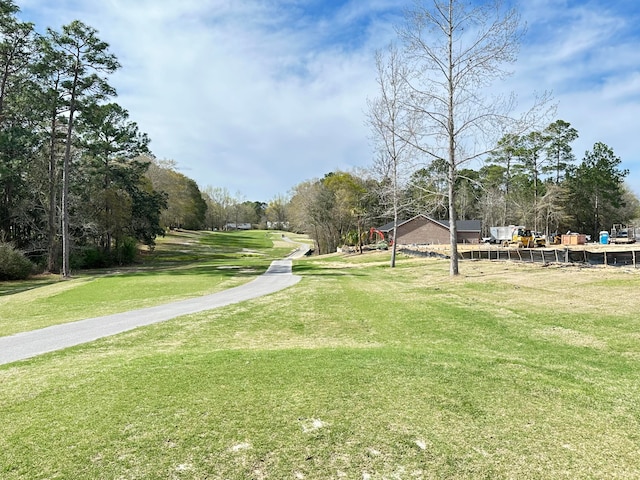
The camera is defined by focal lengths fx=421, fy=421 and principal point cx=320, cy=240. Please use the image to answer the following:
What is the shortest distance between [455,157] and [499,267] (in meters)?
6.32

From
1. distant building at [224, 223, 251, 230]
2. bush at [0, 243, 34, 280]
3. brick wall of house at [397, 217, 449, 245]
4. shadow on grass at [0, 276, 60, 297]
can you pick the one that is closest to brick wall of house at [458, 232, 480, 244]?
brick wall of house at [397, 217, 449, 245]

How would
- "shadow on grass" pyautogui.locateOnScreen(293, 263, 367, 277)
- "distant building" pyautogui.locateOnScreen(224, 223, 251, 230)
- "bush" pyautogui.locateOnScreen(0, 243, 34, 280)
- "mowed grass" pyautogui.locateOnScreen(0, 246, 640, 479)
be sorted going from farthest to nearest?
"distant building" pyautogui.locateOnScreen(224, 223, 251, 230) < "bush" pyautogui.locateOnScreen(0, 243, 34, 280) < "shadow on grass" pyautogui.locateOnScreen(293, 263, 367, 277) < "mowed grass" pyautogui.locateOnScreen(0, 246, 640, 479)

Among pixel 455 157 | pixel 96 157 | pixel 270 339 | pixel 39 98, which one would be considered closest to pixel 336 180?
pixel 96 157

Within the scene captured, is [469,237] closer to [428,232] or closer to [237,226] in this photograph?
[428,232]

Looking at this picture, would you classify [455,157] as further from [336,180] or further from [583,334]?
[336,180]

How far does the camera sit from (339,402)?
4469mm

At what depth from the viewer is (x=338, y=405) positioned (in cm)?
439

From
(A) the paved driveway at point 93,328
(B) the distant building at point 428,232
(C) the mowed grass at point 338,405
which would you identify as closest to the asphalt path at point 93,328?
Answer: (A) the paved driveway at point 93,328

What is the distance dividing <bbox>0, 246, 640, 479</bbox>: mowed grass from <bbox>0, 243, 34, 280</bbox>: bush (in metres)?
24.2

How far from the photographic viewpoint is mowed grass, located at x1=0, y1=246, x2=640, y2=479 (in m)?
3.31

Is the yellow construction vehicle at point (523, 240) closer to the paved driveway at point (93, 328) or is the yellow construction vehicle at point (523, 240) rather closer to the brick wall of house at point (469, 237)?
the brick wall of house at point (469, 237)

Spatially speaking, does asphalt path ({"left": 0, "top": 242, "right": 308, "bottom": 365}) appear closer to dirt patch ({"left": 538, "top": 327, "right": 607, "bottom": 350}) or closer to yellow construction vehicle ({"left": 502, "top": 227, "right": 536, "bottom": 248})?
dirt patch ({"left": 538, "top": 327, "right": 607, "bottom": 350})

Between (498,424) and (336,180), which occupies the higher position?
(336,180)

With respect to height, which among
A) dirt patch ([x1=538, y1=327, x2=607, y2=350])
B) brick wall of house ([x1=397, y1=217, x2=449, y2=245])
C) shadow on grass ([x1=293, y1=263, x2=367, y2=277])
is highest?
brick wall of house ([x1=397, y1=217, x2=449, y2=245])
